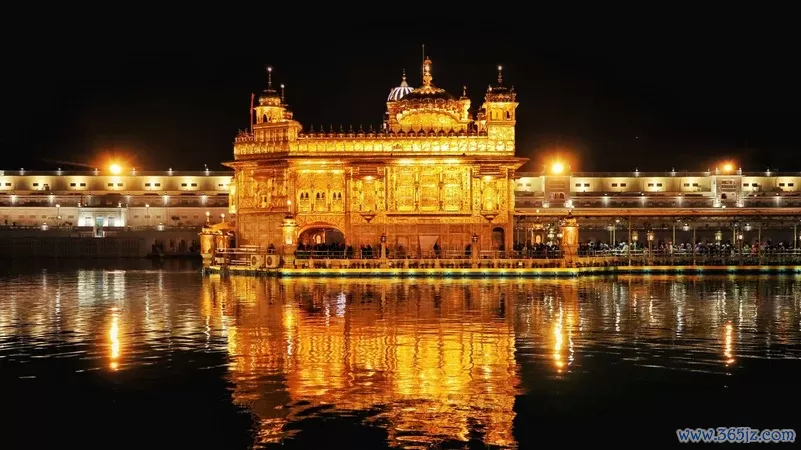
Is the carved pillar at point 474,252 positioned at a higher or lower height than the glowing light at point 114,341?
higher

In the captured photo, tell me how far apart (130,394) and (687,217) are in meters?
52.3

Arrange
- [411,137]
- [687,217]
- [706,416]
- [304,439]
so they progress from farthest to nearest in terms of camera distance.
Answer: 1. [687,217]
2. [411,137]
3. [706,416]
4. [304,439]

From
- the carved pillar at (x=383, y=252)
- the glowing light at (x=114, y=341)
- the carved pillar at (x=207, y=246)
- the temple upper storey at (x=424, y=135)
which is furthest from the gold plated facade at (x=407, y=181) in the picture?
the glowing light at (x=114, y=341)

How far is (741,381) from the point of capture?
23.3m

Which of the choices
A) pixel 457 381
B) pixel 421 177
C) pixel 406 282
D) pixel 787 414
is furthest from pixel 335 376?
pixel 421 177

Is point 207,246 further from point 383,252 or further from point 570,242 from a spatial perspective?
point 570,242

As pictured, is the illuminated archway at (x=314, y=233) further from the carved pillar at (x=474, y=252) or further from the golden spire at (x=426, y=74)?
the golden spire at (x=426, y=74)

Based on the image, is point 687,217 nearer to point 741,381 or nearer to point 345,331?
point 345,331

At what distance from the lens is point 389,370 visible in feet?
79.0

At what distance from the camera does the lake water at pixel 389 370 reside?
61.5 ft

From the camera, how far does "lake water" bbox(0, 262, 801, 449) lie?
1874cm

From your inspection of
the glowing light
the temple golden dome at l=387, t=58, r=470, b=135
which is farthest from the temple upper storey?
the glowing light

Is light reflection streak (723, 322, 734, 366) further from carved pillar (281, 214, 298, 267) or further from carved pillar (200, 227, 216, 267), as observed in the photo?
carved pillar (200, 227, 216, 267)

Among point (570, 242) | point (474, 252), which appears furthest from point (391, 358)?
point (570, 242)
